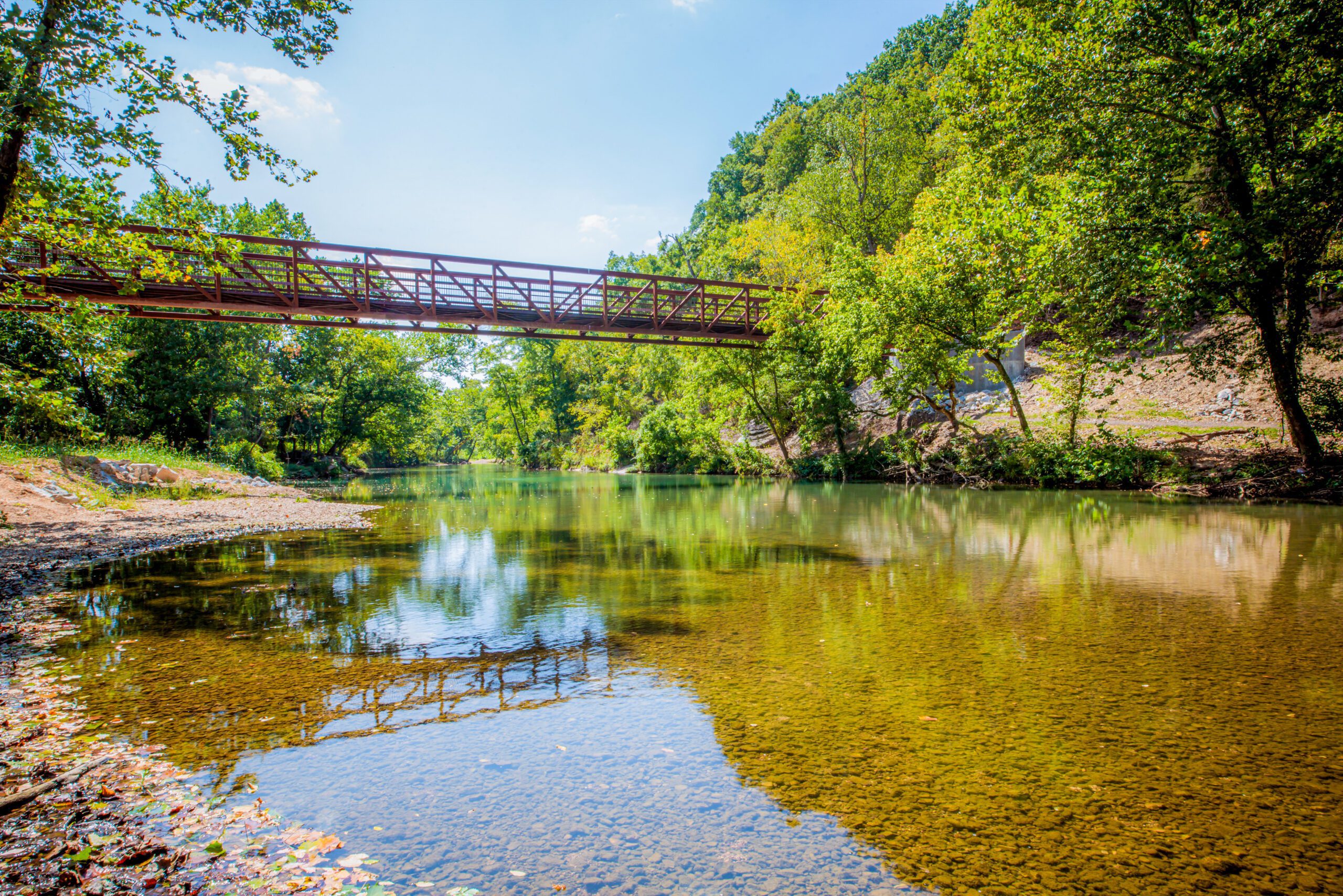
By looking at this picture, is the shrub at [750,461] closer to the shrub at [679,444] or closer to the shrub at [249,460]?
the shrub at [679,444]

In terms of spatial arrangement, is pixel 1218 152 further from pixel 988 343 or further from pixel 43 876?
pixel 43 876

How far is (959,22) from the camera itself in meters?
52.7

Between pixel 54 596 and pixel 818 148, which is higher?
pixel 818 148

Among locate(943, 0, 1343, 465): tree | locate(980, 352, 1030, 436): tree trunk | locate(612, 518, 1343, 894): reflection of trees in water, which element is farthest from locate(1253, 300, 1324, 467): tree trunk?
locate(612, 518, 1343, 894): reflection of trees in water

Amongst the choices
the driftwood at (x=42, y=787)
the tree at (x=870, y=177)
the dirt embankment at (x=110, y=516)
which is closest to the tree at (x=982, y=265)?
the tree at (x=870, y=177)

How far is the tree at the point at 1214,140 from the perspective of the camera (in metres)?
12.8

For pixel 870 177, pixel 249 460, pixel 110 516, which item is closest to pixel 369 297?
pixel 110 516

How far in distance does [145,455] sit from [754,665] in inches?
930

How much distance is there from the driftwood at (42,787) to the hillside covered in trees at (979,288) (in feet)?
32.1

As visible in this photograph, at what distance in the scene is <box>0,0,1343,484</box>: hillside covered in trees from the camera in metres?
13.4

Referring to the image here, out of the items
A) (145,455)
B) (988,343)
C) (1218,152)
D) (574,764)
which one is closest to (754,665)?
(574,764)

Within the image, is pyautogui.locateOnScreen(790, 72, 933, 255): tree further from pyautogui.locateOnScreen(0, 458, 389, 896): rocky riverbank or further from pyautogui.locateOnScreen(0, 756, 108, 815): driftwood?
pyautogui.locateOnScreen(0, 756, 108, 815): driftwood

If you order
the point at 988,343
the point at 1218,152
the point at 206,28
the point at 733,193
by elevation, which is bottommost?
the point at 988,343

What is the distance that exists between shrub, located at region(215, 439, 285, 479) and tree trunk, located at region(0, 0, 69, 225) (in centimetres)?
2056
